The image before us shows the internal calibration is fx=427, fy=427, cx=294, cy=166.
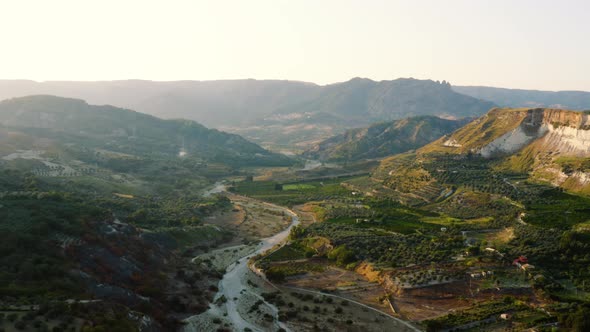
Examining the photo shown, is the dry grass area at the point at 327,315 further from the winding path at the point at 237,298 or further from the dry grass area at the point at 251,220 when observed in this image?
the dry grass area at the point at 251,220

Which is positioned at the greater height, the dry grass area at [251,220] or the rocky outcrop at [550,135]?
the rocky outcrop at [550,135]

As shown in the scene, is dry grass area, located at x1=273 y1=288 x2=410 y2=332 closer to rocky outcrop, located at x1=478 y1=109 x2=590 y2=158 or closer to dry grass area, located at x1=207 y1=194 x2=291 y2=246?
dry grass area, located at x1=207 y1=194 x2=291 y2=246

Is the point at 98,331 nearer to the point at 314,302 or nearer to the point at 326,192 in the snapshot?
the point at 314,302

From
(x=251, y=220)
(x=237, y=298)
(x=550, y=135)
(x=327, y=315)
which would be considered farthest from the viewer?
(x=550, y=135)

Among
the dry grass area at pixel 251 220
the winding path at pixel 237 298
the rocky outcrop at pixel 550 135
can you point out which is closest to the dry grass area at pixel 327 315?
the winding path at pixel 237 298

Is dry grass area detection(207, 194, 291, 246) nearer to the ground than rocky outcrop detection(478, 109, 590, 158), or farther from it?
nearer to the ground

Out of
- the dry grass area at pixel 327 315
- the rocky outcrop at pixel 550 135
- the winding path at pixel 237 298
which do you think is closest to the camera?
the dry grass area at pixel 327 315

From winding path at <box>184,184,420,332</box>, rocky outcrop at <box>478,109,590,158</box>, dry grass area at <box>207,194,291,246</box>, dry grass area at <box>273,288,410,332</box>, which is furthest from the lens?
rocky outcrop at <box>478,109,590,158</box>

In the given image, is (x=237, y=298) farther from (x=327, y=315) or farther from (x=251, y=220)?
(x=251, y=220)

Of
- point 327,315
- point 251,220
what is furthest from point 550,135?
point 327,315

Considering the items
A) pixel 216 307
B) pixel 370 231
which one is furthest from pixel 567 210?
pixel 216 307

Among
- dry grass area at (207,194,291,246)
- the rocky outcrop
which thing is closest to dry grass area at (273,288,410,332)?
dry grass area at (207,194,291,246)
